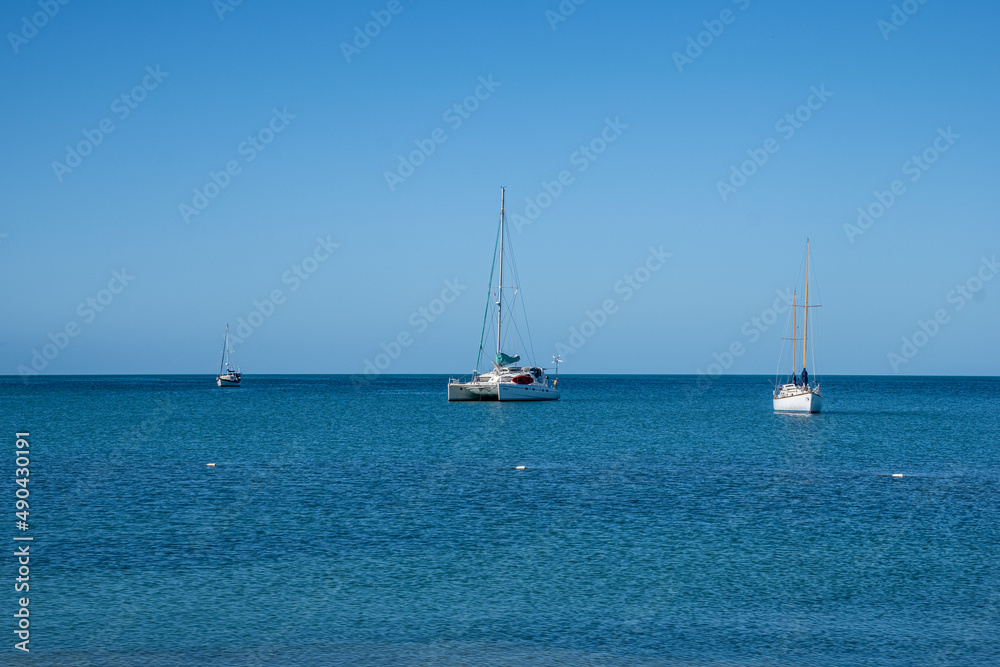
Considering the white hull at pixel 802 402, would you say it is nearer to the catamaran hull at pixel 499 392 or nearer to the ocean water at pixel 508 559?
the catamaran hull at pixel 499 392

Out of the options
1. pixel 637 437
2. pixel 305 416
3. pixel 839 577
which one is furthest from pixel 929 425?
pixel 839 577

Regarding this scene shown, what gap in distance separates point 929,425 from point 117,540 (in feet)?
264

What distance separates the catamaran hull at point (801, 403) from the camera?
313ft

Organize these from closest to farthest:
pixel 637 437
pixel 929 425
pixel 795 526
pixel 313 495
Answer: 1. pixel 795 526
2. pixel 313 495
3. pixel 637 437
4. pixel 929 425

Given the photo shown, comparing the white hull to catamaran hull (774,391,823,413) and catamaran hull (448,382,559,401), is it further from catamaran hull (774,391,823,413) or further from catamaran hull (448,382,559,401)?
catamaran hull (448,382,559,401)

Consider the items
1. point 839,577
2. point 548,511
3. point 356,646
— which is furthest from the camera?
point 548,511

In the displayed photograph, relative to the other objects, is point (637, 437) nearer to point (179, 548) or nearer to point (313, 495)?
point (313, 495)

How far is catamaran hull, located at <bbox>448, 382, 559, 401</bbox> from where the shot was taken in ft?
360

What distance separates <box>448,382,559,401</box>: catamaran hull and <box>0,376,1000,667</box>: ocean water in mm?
52092

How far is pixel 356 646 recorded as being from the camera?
734 inches

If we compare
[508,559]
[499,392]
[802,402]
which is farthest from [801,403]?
[508,559]

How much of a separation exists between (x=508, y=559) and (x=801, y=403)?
76.3 meters

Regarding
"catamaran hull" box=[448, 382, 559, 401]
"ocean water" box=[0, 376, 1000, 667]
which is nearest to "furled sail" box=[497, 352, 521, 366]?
"catamaran hull" box=[448, 382, 559, 401]

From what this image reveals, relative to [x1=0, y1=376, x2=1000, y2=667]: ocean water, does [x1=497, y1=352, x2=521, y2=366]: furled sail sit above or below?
above
